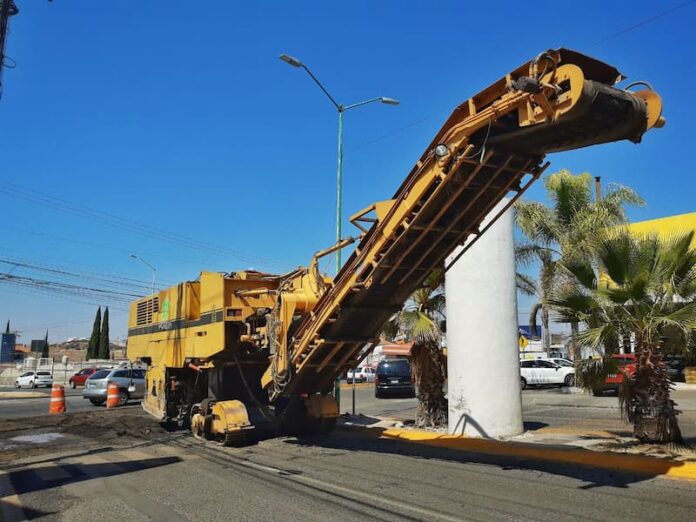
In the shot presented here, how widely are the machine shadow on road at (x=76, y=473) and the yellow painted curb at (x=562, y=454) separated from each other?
16.3ft

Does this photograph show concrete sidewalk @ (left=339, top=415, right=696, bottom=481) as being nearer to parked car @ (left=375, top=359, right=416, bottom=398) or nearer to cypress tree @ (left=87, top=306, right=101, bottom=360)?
parked car @ (left=375, top=359, right=416, bottom=398)

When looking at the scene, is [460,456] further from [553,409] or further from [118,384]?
[118,384]

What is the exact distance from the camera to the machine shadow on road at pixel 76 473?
27.0ft

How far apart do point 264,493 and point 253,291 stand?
4.67 meters

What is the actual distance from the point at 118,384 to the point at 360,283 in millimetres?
17883

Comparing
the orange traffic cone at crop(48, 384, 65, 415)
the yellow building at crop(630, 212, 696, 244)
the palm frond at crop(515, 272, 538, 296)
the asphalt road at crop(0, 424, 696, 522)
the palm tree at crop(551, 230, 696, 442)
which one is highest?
the yellow building at crop(630, 212, 696, 244)

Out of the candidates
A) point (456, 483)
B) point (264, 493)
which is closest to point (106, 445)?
point (264, 493)

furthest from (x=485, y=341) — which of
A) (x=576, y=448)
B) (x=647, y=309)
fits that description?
(x=647, y=309)

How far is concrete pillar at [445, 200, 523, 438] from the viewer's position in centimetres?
1205

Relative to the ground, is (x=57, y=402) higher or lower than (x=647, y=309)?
lower

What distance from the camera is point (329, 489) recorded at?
7594 mm

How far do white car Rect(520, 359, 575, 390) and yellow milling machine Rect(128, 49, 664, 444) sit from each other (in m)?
19.4

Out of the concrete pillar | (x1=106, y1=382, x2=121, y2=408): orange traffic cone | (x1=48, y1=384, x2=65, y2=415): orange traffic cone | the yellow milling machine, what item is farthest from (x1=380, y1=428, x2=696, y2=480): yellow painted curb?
(x1=106, y1=382, x2=121, y2=408): orange traffic cone

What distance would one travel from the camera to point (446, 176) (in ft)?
24.6
